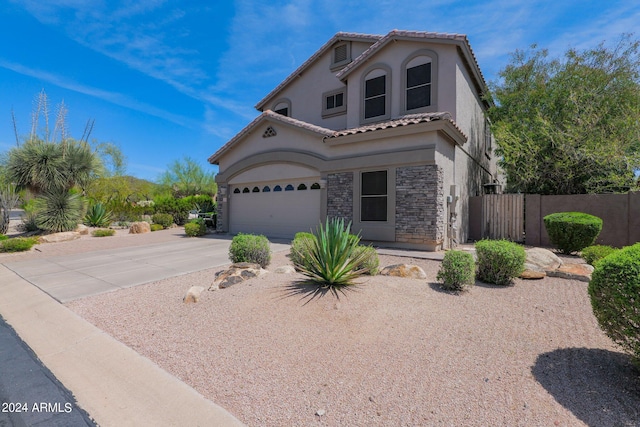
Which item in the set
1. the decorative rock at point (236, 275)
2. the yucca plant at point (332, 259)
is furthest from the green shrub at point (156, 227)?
the yucca plant at point (332, 259)

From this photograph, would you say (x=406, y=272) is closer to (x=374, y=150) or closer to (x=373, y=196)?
(x=373, y=196)

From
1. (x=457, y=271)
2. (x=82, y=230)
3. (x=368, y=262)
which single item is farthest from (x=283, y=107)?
(x=457, y=271)

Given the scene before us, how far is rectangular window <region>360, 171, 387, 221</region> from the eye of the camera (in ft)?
36.7

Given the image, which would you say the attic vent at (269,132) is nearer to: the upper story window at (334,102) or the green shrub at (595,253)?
the upper story window at (334,102)

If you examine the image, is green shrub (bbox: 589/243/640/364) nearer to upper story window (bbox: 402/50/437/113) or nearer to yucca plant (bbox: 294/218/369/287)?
yucca plant (bbox: 294/218/369/287)

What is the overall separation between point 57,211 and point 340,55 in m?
17.3

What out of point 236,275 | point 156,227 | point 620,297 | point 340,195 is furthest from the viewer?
point 156,227

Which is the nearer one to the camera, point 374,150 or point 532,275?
point 532,275

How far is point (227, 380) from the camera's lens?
316 cm

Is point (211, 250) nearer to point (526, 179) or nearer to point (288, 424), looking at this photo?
point (288, 424)

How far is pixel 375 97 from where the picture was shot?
13547 mm

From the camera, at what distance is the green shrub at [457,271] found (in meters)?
5.52

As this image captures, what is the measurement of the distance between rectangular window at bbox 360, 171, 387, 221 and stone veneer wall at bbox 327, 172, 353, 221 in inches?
20.1

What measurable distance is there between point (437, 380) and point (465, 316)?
1.84 metres
